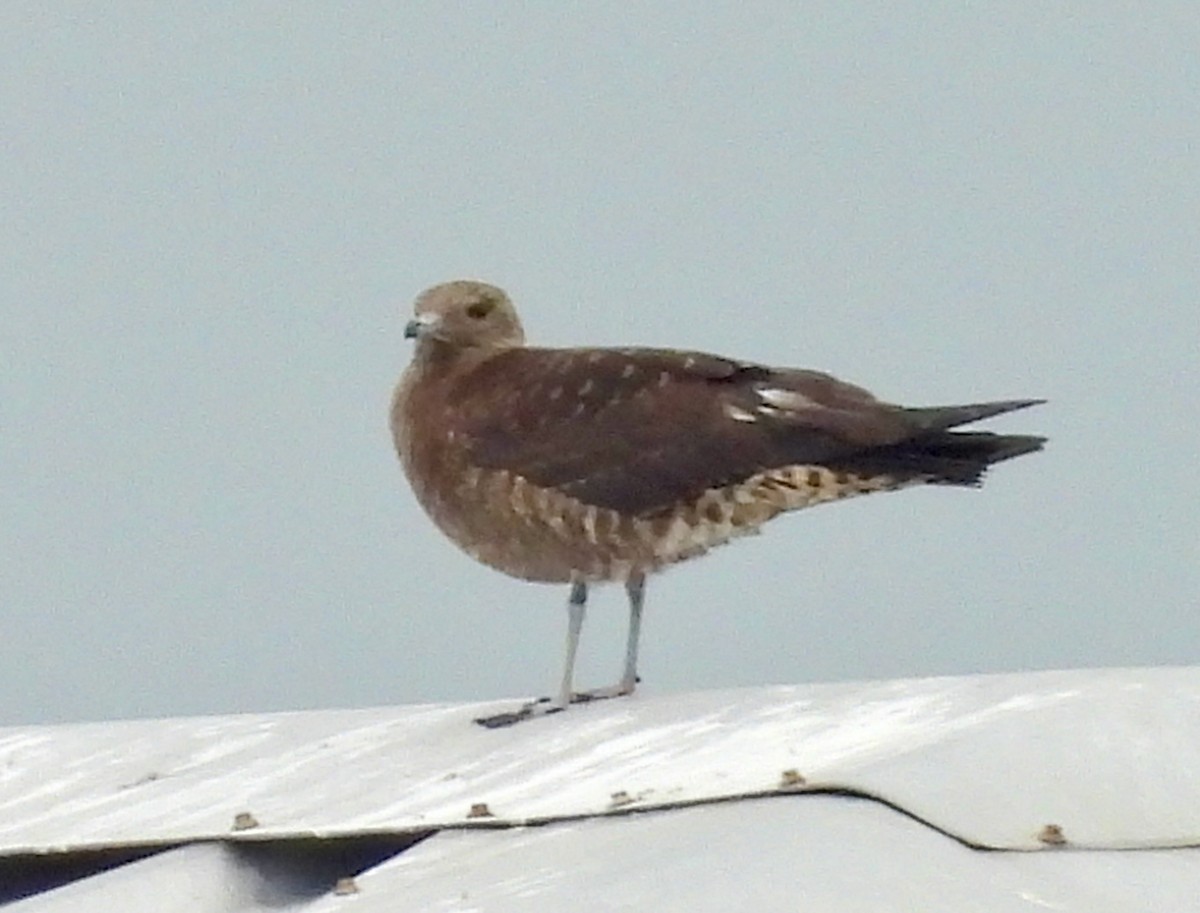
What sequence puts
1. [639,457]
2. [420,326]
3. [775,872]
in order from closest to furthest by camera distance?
[775,872] → [639,457] → [420,326]

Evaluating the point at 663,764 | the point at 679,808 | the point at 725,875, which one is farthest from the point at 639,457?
the point at 725,875

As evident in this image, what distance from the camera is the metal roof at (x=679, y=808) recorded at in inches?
206

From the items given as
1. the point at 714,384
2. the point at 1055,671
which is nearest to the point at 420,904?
the point at 1055,671

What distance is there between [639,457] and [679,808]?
3.38 meters

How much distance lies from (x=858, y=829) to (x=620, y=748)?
178 cm

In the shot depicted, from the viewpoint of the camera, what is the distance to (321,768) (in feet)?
24.6

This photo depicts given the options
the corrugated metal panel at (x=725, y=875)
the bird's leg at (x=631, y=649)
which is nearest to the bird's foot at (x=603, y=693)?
the bird's leg at (x=631, y=649)

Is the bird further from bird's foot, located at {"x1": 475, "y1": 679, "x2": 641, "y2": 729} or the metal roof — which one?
the metal roof

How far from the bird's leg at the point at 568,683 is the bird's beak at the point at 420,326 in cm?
124

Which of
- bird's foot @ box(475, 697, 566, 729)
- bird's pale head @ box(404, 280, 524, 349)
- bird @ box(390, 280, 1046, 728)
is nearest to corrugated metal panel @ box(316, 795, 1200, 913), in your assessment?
bird's foot @ box(475, 697, 566, 729)

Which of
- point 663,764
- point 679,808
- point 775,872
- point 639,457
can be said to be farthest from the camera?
point 639,457

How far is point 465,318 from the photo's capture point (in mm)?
10289

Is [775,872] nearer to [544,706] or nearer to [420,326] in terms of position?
[544,706]

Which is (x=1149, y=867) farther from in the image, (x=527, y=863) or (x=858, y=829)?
(x=527, y=863)
